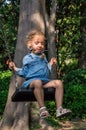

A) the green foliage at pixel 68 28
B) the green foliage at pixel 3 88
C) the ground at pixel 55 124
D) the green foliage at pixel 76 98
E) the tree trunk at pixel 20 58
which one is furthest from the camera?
the green foliage at pixel 68 28

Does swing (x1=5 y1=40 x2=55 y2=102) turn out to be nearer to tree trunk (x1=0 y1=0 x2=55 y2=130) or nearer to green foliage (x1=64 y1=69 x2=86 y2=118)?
tree trunk (x1=0 y1=0 x2=55 y2=130)

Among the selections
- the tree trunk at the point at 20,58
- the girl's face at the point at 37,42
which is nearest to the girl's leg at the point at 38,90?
the girl's face at the point at 37,42

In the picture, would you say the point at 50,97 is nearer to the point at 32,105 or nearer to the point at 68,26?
the point at 32,105

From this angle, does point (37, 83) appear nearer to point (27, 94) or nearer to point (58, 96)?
point (27, 94)

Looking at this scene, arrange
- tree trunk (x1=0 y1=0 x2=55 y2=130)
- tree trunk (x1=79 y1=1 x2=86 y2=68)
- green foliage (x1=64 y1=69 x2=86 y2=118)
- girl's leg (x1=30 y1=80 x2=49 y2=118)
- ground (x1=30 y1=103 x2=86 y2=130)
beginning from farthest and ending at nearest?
tree trunk (x1=79 y1=1 x2=86 y2=68) → green foliage (x1=64 y1=69 x2=86 y2=118) → ground (x1=30 y1=103 x2=86 y2=130) → tree trunk (x1=0 y1=0 x2=55 y2=130) → girl's leg (x1=30 y1=80 x2=49 y2=118)

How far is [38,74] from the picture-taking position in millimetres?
6598

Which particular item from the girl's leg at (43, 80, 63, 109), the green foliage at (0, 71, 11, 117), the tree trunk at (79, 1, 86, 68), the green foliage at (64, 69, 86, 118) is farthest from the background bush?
the girl's leg at (43, 80, 63, 109)

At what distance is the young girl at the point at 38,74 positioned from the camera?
635 centimetres

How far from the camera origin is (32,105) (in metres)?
11.0

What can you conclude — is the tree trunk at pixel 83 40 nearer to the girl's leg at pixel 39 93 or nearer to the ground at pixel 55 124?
the ground at pixel 55 124

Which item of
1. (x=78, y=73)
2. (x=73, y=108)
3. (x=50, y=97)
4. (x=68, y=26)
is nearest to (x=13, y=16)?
(x=68, y=26)

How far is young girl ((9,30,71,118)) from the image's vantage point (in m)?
6.35

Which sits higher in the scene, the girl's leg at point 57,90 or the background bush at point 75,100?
the girl's leg at point 57,90

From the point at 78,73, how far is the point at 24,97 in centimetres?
885
